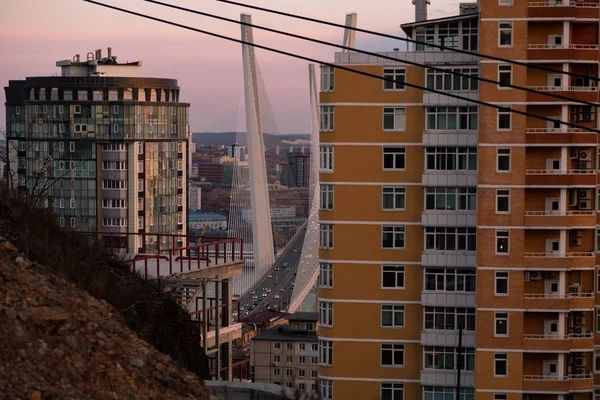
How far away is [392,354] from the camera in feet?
49.6

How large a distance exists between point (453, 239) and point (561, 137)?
177 centimetres

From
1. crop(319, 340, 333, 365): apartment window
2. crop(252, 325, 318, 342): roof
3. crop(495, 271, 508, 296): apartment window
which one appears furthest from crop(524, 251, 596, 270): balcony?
crop(252, 325, 318, 342): roof

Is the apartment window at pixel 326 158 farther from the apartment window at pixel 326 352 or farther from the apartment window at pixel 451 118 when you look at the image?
the apartment window at pixel 326 352

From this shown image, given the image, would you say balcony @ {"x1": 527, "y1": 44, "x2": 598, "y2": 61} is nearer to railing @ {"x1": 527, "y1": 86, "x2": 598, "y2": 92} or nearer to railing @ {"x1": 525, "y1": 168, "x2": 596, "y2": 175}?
railing @ {"x1": 527, "y1": 86, "x2": 598, "y2": 92}

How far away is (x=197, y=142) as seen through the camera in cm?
10644

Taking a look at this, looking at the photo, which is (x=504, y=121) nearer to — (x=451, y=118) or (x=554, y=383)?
(x=451, y=118)

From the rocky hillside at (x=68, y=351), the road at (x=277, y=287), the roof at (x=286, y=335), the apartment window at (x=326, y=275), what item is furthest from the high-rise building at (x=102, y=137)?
the rocky hillside at (x=68, y=351)

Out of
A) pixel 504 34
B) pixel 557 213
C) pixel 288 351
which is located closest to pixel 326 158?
pixel 504 34

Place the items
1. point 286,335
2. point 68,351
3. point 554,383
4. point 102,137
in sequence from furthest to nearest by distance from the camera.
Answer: point 102,137, point 286,335, point 554,383, point 68,351

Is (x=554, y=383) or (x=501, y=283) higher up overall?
(x=501, y=283)

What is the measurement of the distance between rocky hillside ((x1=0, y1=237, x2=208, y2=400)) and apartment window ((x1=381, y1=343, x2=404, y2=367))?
9574 millimetres

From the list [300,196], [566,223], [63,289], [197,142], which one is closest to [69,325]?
[63,289]

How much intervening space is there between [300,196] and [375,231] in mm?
42168

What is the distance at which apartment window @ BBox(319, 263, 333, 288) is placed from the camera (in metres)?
15.2
